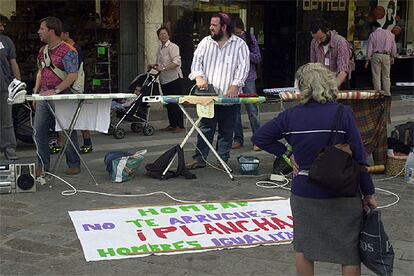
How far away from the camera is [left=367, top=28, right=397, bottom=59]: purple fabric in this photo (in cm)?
1366

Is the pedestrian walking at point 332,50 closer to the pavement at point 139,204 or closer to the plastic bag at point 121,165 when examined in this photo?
the pavement at point 139,204

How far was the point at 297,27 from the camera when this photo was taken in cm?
1494

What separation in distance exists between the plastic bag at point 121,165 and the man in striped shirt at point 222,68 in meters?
0.85

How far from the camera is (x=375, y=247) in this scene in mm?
3303

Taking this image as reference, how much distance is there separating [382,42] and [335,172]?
11178mm

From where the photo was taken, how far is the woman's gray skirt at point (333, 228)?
11.1 feet

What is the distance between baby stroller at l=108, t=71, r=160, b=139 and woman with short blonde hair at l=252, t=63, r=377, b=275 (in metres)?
6.36

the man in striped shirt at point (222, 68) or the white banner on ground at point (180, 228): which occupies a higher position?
the man in striped shirt at point (222, 68)

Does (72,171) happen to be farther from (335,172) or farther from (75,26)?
(75,26)

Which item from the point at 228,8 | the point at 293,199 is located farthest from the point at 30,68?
the point at 293,199

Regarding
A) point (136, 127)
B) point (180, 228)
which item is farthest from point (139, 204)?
point (136, 127)

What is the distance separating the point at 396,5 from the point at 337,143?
1452 centimetres

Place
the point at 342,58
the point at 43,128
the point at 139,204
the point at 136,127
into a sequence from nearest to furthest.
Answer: the point at 139,204, the point at 43,128, the point at 342,58, the point at 136,127

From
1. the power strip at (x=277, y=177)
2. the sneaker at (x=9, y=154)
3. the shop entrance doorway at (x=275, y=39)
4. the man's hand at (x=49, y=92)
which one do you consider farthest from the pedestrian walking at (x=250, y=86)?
the shop entrance doorway at (x=275, y=39)
